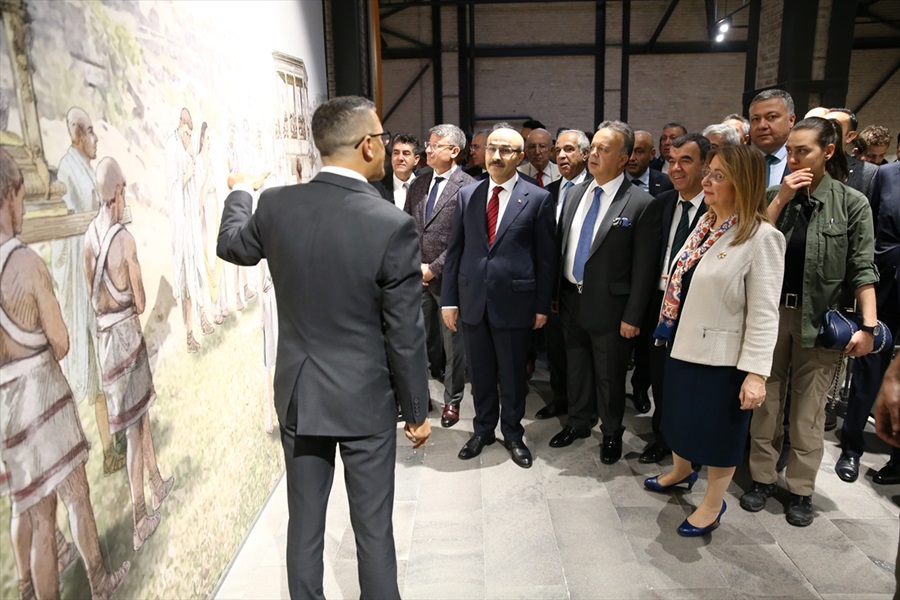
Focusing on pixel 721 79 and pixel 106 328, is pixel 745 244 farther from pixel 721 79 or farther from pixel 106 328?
pixel 721 79

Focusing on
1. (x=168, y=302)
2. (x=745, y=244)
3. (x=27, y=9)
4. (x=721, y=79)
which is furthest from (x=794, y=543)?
(x=721, y=79)

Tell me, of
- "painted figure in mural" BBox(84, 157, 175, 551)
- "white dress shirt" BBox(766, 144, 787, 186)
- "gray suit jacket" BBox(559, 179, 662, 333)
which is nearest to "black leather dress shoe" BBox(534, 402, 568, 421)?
"gray suit jacket" BBox(559, 179, 662, 333)

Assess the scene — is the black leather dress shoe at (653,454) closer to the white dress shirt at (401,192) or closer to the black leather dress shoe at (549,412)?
the black leather dress shoe at (549,412)

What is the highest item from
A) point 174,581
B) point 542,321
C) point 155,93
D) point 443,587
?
point 155,93

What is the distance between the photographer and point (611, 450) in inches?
146

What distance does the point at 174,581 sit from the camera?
86.3 inches

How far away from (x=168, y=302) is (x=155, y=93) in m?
0.67

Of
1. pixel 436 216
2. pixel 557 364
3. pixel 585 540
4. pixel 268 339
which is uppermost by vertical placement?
pixel 436 216

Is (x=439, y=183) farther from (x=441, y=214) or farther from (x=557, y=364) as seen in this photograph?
(x=557, y=364)

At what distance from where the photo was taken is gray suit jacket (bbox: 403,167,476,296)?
13.7 feet

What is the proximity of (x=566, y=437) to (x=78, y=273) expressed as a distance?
9.82 ft

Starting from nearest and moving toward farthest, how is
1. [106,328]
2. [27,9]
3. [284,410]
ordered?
[27,9], [106,328], [284,410]

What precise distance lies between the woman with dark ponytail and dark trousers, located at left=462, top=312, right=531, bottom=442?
4.14 ft

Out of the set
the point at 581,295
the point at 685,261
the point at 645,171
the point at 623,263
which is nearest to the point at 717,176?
the point at 685,261
